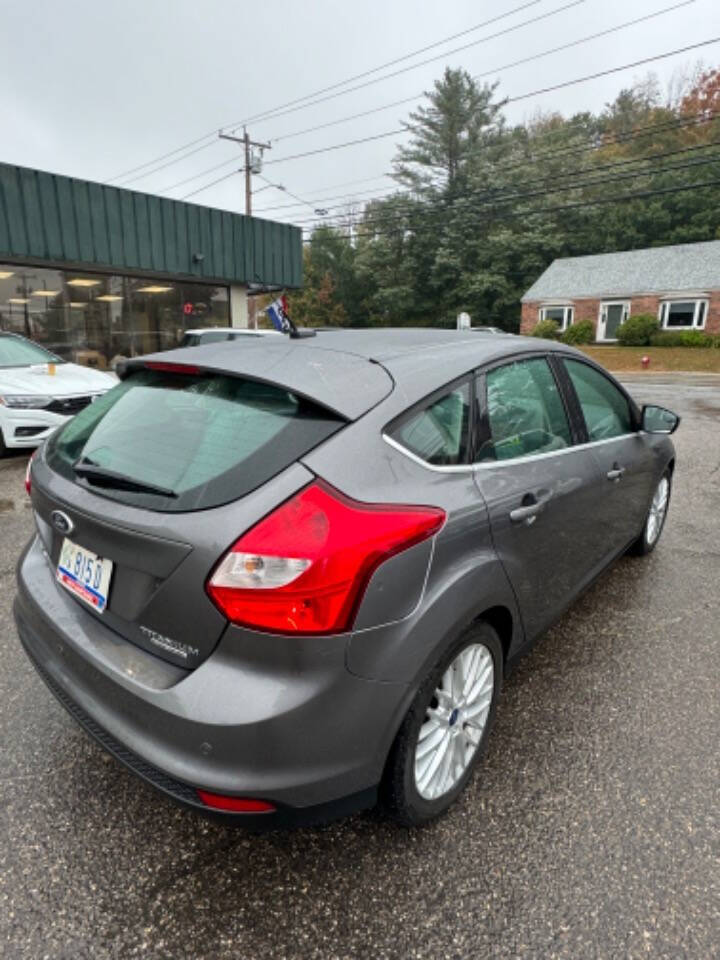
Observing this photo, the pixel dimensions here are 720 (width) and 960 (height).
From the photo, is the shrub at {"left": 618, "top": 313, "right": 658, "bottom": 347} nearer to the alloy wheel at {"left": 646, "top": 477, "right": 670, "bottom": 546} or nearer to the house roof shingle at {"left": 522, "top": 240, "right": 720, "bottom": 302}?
the house roof shingle at {"left": 522, "top": 240, "right": 720, "bottom": 302}

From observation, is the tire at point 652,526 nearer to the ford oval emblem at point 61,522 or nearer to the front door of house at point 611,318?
the ford oval emblem at point 61,522

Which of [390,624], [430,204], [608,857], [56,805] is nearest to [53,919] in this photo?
[56,805]

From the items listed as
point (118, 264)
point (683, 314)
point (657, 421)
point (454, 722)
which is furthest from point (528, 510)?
point (683, 314)

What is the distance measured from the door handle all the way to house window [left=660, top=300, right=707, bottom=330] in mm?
34518

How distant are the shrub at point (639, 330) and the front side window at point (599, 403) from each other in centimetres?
3137

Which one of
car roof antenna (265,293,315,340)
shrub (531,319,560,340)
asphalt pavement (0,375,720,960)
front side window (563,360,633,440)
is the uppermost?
shrub (531,319,560,340)

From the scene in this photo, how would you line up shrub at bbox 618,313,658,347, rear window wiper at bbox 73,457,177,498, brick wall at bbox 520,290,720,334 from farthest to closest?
shrub at bbox 618,313,658,347 → brick wall at bbox 520,290,720,334 → rear window wiper at bbox 73,457,177,498

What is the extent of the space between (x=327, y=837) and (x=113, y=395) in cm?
171

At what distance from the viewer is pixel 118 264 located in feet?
40.3

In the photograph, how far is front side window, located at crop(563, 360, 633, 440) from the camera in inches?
110

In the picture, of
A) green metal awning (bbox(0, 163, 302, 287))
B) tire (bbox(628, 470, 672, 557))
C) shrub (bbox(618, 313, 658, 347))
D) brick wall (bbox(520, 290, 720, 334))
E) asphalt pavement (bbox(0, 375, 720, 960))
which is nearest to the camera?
asphalt pavement (bbox(0, 375, 720, 960))

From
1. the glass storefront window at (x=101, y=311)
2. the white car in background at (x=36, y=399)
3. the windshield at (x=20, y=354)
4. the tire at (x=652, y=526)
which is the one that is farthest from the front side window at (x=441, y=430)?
the glass storefront window at (x=101, y=311)

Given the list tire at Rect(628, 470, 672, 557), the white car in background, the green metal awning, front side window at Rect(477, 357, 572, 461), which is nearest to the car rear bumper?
front side window at Rect(477, 357, 572, 461)

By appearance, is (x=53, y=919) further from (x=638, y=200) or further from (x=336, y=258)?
(x=336, y=258)
